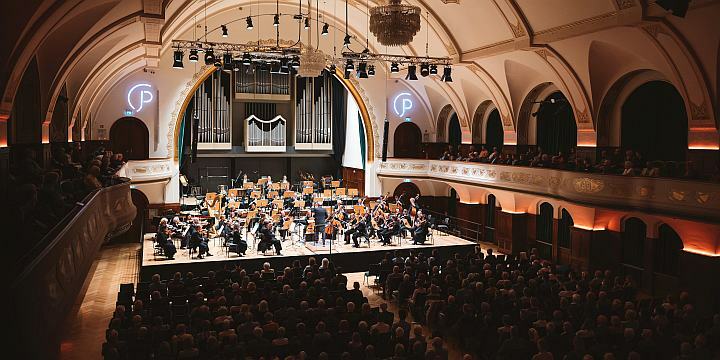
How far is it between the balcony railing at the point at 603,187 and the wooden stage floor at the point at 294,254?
278 centimetres

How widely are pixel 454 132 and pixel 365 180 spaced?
469 centimetres

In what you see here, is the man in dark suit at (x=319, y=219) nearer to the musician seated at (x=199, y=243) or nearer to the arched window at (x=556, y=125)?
the musician seated at (x=199, y=243)

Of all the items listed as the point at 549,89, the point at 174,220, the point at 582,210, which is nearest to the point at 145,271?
the point at 174,220

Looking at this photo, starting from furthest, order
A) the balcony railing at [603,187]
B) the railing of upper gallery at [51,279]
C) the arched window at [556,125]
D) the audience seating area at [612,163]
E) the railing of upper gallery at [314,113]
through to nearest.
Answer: the railing of upper gallery at [314,113] < the arched window at [556,125] < the audience seating area at [612,163] < the balcony railing at [603,187] < the railing of upper gallery at [51,279]

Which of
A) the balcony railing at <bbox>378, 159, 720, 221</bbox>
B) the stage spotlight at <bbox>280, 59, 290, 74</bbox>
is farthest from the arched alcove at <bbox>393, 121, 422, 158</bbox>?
the stage spotlight at <bbox>280, 59, 290, 74</bbox>

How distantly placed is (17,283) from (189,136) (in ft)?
66.7

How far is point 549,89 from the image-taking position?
20250 mm

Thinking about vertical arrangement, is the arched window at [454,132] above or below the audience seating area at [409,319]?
above

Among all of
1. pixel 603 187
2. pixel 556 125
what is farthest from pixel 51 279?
pixel 556 125

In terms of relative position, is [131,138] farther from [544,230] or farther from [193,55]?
[544,230]

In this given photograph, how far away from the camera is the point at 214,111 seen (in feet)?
83.5

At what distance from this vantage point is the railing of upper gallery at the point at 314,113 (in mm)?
27281

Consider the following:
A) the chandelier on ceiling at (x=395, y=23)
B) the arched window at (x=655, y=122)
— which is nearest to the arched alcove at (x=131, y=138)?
the chandelier on ceiling at (x=395, y=23)

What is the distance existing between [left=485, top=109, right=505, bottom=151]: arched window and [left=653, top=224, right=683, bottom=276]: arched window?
8.19 metres
